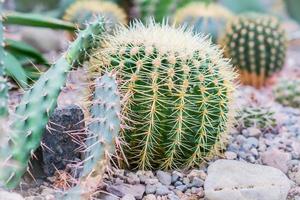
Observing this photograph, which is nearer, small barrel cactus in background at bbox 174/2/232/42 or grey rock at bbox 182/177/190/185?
grey rock at bbox 182/177/190/185

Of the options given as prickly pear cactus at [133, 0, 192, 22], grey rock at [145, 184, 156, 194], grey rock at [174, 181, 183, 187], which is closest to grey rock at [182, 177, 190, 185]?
grey rock at [174, 181, 183, 187]

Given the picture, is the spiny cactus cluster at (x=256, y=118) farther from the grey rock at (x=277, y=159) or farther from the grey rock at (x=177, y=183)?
the grey rock at (x=177, y=183)

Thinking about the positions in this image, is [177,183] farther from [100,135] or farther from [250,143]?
[250,143]

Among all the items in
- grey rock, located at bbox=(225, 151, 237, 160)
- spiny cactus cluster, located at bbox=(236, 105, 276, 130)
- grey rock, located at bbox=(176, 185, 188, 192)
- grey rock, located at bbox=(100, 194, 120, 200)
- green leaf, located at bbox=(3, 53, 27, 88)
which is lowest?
grey rock, located at bbox=(100, 194, 120, 200)

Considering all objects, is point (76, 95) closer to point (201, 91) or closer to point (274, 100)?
point (201, 91)

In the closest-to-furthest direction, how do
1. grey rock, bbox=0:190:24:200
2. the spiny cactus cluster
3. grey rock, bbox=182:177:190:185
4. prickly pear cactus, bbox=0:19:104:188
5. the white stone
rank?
1. grey rock, bbox=0:190:24:200
2. prickly pear cactus, bbox=0:19:104:188
3. the white stone
4. grey rock, bbox=182:177:190:185
5. the spiny cactus cluster

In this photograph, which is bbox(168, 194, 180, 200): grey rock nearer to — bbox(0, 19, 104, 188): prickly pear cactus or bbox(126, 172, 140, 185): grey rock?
bbox(126, 172, 140, 185): grey rock
